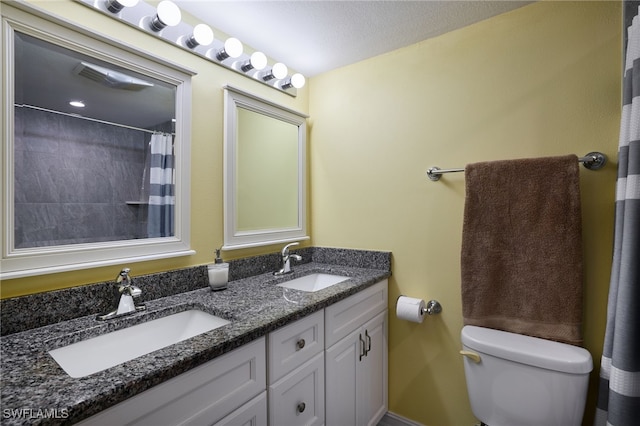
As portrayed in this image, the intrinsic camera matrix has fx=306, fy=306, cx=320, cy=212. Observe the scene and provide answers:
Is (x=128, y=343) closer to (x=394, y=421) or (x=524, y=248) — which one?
(x=394, y=421)

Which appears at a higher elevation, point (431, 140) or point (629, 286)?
point (431, 140)

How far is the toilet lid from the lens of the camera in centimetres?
110

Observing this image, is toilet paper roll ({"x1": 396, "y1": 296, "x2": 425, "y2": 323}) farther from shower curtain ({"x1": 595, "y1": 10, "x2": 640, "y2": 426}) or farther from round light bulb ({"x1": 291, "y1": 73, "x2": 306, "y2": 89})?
round light bulb ({"x1": 291, "y1": 73, "x2": 306, "y2": 89})

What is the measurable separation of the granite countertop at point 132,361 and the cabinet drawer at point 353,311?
0.21 feet

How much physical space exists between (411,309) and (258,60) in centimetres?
151

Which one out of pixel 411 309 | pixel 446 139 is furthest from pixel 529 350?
pixel 446 139

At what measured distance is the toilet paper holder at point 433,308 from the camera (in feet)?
5.21

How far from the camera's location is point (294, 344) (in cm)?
112

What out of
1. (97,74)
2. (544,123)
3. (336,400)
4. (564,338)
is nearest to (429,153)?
(544,123)

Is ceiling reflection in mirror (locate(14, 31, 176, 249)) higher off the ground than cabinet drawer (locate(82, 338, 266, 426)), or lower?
higher

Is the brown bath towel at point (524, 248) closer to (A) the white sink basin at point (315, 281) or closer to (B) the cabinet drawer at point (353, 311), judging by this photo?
(B) the cabinet drawer at point (353, 311)

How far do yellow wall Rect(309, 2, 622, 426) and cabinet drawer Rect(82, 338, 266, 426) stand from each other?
40.2 inches
